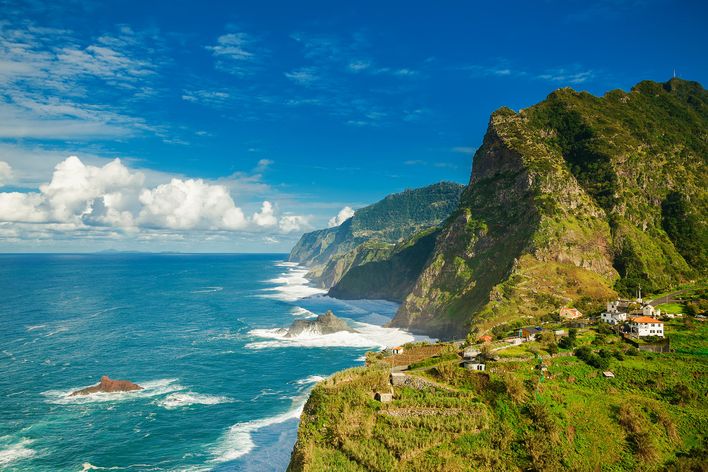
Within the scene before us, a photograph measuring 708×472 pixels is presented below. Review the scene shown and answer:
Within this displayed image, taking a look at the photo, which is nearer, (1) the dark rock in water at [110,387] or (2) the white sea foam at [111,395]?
(2) the white sea foam at [111,395]

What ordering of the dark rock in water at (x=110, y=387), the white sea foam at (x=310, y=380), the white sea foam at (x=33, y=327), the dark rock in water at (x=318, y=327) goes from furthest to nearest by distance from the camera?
the white sea foam at (x=33, y=327)
the dark rock in water at (x=318, y=327)
the white sea foam at (x=310, y=380)
the dark rock in water at (x=110, y=387)

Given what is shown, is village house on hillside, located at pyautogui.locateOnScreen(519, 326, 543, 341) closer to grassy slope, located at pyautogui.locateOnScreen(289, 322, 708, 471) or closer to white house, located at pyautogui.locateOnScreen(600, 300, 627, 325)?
white house, located at pyautogui.locateOnScreen(600, 300, 627, 325)

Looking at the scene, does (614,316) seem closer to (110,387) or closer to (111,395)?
(111,395)

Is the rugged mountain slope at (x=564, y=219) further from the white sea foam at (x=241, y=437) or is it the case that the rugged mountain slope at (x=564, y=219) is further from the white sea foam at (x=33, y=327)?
the white sea foam at (x=33, y=327)

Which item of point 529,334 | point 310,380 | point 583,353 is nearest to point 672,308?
point 529,334

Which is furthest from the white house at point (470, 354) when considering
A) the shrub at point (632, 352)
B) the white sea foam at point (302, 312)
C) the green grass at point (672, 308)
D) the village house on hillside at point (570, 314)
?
the white sea foam at point (302, 312)
